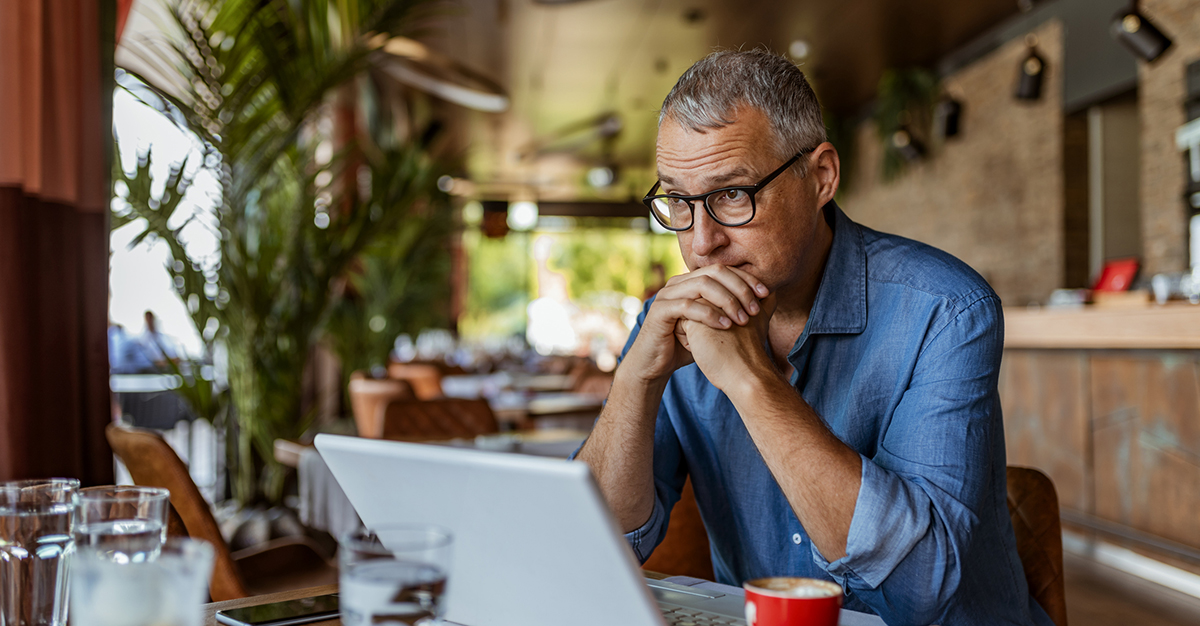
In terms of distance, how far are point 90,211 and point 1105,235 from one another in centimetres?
690

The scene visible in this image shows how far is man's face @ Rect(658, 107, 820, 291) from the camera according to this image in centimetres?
126

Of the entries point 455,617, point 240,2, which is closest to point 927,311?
point 455,617

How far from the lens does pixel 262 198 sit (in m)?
3.73

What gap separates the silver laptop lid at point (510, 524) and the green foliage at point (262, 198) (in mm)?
2586

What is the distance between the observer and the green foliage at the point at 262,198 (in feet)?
10.6

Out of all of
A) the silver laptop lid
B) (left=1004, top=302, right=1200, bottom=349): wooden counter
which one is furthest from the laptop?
(left=1004, top=302, right=1200, bottom=349): wooden counter

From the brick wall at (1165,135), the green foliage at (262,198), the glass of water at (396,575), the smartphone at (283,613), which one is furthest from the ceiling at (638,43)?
the glass of water at (396,575)

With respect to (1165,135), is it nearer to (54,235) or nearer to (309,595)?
(54,235)

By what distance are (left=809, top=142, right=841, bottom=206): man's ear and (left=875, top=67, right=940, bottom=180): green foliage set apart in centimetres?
790

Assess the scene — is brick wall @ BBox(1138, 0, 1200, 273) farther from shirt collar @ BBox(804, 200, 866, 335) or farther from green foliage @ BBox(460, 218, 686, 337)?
green foliage @ BBox(460, 218, 686, 337)

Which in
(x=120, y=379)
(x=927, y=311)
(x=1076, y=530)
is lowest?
(x=1076, y=530)

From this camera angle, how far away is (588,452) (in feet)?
4.30

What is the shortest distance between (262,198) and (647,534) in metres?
2.93

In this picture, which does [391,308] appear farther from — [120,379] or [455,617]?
[455,617]
